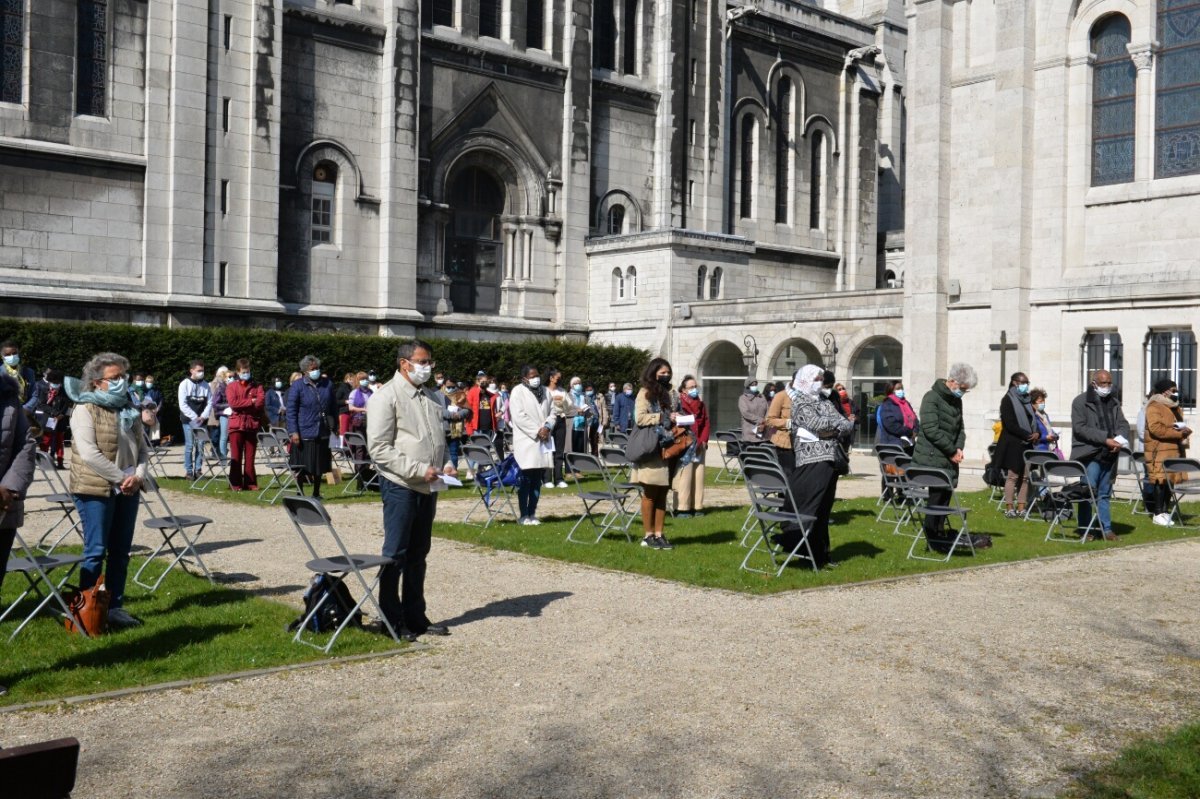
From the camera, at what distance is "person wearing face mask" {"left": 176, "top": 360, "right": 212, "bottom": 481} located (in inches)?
725

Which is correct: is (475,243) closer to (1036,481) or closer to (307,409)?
(307,409)

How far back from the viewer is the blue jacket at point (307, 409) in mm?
15086

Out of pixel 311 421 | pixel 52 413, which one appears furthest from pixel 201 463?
pixel 52 413

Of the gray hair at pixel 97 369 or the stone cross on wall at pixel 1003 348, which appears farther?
the stone cross on wall at pixel 1003 348

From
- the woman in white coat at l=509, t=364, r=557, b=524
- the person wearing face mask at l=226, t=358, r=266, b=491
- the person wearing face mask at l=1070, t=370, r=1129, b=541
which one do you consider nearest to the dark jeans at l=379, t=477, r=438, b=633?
the woman in white coat at l=509, t=364, r=557, b=524

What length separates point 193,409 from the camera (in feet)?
62.6

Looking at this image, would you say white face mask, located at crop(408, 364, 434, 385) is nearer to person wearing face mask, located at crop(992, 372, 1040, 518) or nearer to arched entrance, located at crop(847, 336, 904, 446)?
person wearing face mask, located at crop(992, 372, 1040, 518)

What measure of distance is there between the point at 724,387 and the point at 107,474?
1146 inches

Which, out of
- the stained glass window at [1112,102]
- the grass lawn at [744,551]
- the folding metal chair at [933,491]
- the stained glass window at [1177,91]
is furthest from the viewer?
the stained glass window at [1112,102]

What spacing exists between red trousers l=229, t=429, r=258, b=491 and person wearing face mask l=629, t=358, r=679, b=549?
7.25 m

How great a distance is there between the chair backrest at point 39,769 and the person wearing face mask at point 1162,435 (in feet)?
43.8

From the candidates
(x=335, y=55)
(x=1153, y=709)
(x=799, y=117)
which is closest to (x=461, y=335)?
(x=335, y=55)

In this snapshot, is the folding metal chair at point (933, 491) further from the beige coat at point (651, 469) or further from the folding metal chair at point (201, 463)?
the folding metal chair at point (201, 463)

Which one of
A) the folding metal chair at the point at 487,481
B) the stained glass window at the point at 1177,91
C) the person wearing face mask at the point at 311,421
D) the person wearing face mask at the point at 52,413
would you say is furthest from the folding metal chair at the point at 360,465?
the stained glass window at the point at 1177,91
